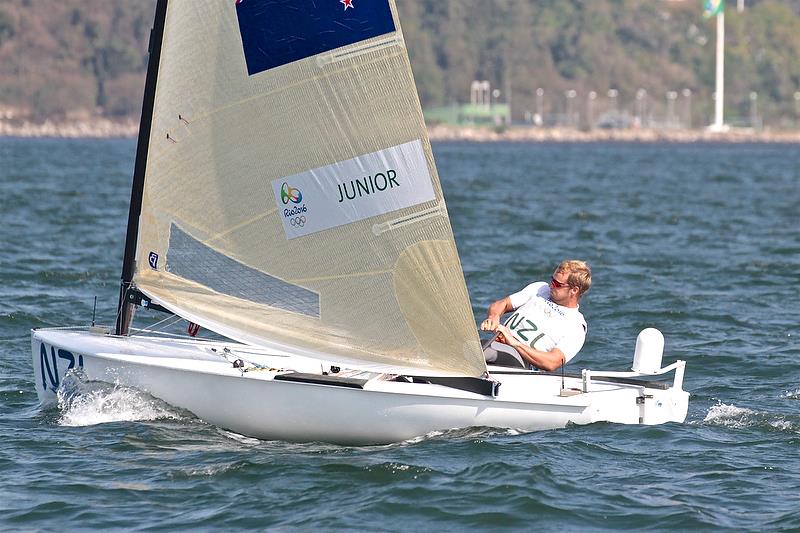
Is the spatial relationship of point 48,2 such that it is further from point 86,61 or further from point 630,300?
point 630,300

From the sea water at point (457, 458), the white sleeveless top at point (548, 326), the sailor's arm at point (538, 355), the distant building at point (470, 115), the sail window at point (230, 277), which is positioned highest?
the distant building at point (470, 115)

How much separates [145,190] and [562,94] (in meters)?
171

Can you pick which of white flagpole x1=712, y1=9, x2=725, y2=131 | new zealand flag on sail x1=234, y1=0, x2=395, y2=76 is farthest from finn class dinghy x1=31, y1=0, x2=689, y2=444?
white flagpole x1=712, y1=9, x2=725, y2=131

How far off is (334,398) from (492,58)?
171809mm

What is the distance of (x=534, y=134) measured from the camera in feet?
526

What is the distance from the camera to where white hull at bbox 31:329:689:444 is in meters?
9.40

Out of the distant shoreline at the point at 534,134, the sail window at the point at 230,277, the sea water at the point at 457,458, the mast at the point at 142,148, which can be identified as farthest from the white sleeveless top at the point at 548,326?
the distant shoreline at the point at 534,134

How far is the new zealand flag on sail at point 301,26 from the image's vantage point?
916cm

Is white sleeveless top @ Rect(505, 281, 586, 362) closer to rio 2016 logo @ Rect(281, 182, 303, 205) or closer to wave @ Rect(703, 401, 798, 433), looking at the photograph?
wave @ Rect(703, 401, 798, 433)

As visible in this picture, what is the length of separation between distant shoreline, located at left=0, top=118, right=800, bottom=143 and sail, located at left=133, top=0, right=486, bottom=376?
139 metres

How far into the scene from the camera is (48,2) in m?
158

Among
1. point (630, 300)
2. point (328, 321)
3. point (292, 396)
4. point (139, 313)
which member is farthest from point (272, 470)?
point (630, 300)

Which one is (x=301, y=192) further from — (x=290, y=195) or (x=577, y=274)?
(x=577, y=274)

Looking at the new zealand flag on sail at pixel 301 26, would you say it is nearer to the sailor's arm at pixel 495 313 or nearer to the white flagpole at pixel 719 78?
the sailor's arm at pixel 495 313
